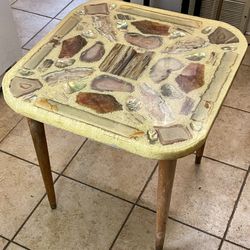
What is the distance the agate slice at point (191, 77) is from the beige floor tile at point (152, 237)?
45 cm

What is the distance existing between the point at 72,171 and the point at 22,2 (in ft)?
3.62

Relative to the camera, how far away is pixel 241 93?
158cm

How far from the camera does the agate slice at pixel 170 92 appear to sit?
2.92ft

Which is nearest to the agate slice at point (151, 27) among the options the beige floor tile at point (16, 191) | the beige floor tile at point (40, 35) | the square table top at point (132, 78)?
the square table top at point (132, 78)

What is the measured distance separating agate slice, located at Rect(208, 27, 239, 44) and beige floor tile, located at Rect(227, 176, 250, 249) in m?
0.48

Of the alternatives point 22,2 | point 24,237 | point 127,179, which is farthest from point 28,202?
point 22,2

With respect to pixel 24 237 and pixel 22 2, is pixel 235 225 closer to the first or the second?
pixel 24 237

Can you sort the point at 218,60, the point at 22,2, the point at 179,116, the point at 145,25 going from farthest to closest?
the point at 22,2 < the point at 145,25 < the point at 218,60 < the point at 179,116

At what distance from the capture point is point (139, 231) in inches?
46.1

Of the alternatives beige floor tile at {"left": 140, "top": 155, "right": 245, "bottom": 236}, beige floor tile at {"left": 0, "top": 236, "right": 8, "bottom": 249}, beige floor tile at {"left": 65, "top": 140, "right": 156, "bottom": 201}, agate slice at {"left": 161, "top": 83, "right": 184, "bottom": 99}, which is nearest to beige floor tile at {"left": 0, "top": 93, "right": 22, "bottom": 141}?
beige floor tile at {"left": 65, "top": 140, "right": 156, "bottom": 201}

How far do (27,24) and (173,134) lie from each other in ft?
4.35

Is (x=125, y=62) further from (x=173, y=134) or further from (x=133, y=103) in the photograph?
(x=173, y=134)

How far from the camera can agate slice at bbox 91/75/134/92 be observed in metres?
0.91

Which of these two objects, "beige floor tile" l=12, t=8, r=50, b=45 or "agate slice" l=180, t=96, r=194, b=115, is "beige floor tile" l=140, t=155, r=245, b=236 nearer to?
"agate slice" l=180, t=96, r=194, b=115
